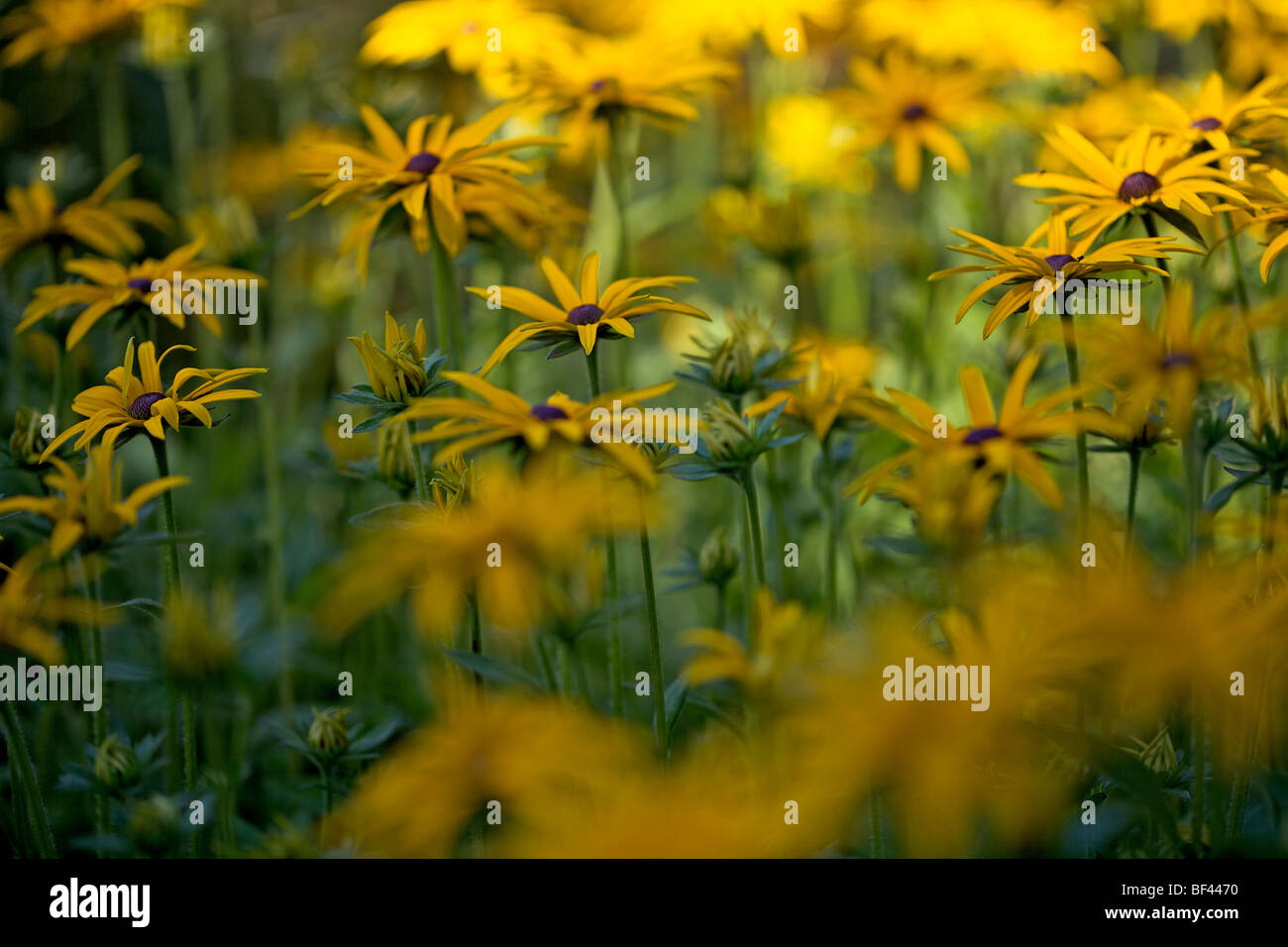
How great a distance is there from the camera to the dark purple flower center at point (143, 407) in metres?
0.86

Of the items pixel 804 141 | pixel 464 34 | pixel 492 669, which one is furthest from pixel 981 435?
pixel 804 141

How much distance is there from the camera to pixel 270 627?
4.63 ft

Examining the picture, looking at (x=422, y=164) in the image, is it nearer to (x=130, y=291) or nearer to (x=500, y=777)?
(x=130, y=291)

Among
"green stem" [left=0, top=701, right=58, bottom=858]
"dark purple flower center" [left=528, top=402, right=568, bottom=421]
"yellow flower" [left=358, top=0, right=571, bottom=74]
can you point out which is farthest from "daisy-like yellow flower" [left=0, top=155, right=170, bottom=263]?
"dark purple flower center" [left=528, top=402, right=568, bottom=421]

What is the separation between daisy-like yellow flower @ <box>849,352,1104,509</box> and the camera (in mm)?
733

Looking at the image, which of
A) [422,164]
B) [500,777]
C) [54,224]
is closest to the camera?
[500,777]

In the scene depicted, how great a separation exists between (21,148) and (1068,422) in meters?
2.35

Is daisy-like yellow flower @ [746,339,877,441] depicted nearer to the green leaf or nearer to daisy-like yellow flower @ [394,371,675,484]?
daisy-like yellow flower @ [394,371,675,484]

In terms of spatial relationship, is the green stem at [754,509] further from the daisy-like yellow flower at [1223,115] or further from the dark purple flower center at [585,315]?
the daisy-like yellow flower at [1223,115]

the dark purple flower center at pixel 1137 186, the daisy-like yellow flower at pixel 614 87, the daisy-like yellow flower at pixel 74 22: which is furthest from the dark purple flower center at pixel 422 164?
the daisy-like yellow flower at pixel 74 22

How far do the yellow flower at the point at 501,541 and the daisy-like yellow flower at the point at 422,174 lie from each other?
31cm

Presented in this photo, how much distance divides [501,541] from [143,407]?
0.35 metres

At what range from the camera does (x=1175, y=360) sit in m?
0.81
